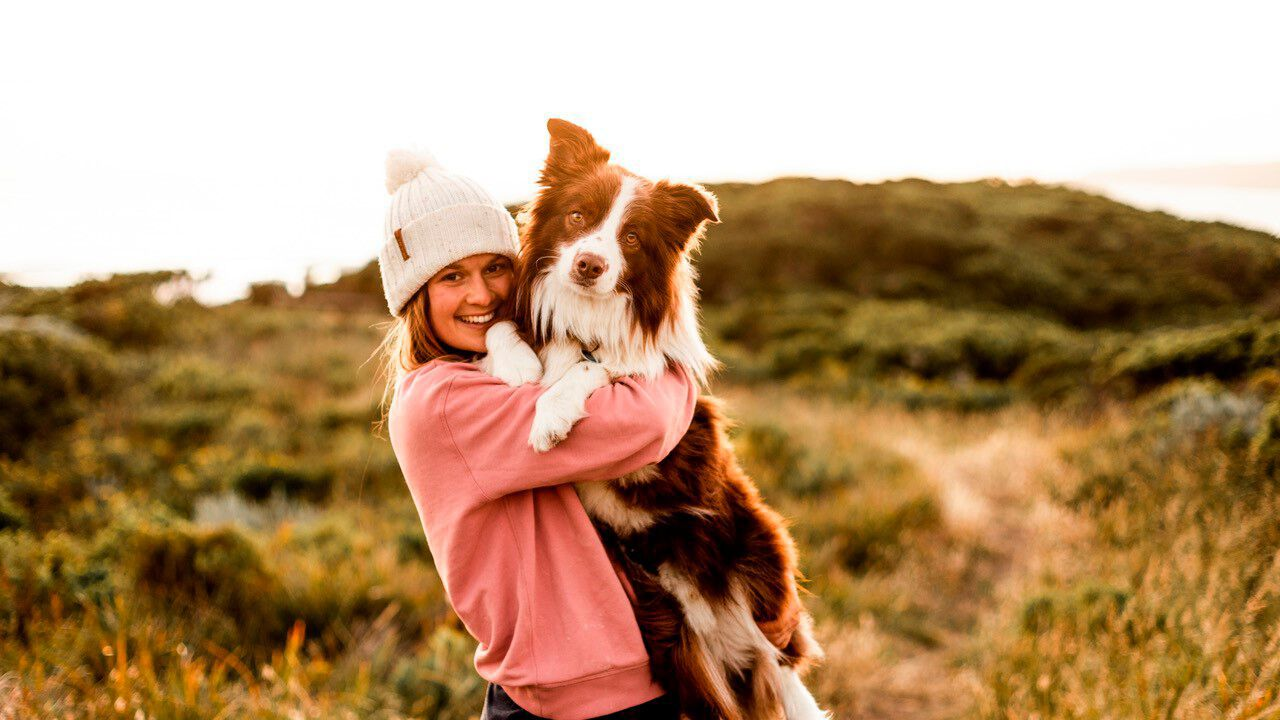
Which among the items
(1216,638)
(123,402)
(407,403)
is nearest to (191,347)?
(123,402)

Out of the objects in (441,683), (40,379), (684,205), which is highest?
(684,205)

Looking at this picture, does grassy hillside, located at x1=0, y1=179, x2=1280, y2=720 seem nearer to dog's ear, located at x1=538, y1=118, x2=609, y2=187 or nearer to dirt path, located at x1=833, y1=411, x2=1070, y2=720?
dirt path, located at x1=833, y1=411, x2=1070, y2=720

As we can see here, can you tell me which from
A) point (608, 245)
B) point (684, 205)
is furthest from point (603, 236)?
point (684, 205)

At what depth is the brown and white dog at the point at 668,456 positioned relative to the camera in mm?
2148

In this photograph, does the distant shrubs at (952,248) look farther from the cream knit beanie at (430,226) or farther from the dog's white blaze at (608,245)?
the cream knit beanie at (430,226)

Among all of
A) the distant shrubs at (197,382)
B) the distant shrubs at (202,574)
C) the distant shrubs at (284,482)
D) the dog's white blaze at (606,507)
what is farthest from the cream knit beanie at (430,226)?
the distant shrubs at (197,382)

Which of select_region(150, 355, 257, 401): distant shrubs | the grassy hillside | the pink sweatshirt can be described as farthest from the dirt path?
select_region(150, 355, 257, 401): distant shrubs

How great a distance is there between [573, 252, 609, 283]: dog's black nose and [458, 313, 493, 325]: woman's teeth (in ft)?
1.28

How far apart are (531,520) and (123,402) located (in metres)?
8.97

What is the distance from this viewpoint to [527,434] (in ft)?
6.37

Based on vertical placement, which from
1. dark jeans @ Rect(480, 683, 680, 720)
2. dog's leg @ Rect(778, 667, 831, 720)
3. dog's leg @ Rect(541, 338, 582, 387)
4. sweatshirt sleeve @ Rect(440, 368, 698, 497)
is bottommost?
dog's leg @ Rect(778, 667, 831, 720)

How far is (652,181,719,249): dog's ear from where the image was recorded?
98.6 inches

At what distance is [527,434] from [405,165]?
1.14 meters

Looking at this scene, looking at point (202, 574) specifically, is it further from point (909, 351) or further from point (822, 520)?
point (909, 351)
